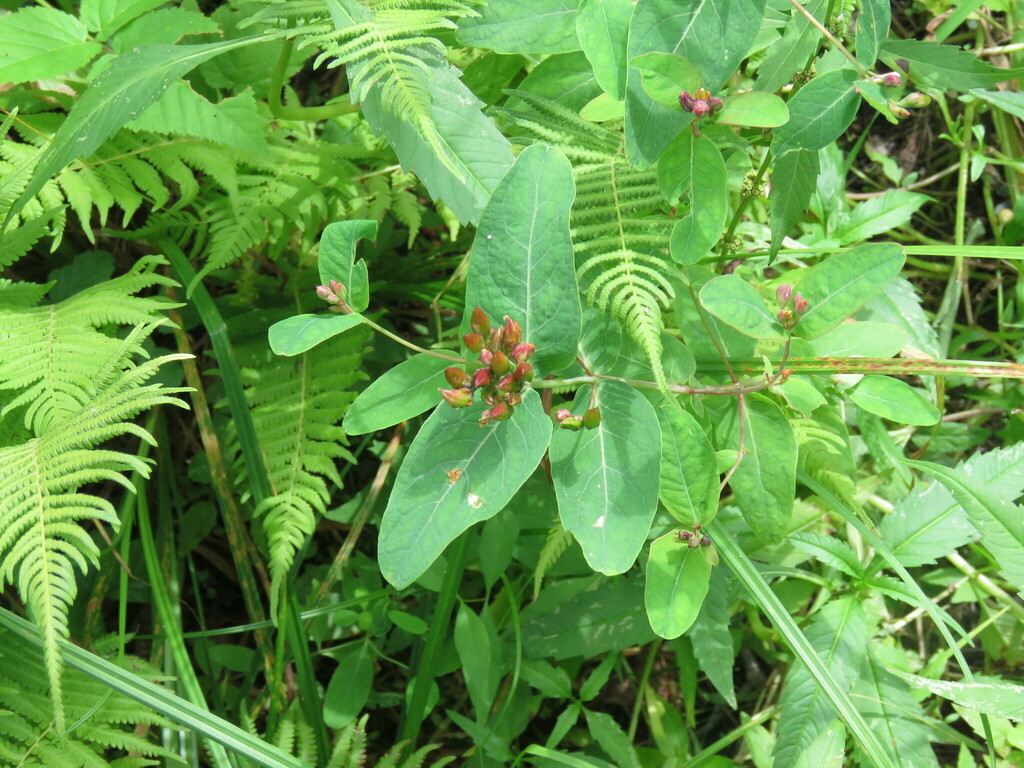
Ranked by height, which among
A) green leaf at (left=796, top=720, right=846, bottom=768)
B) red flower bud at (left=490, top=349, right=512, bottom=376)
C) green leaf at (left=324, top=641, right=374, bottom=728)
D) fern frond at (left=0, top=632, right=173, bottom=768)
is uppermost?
red flower bud at (left=490, top=349, right=512, bottom=376)

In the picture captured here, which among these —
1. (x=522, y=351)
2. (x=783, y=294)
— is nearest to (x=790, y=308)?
(x=783, y=294)

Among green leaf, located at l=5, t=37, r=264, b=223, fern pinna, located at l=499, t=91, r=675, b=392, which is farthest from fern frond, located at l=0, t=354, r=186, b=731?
fern pinna, located at l=499, t=91, r=675, b=392

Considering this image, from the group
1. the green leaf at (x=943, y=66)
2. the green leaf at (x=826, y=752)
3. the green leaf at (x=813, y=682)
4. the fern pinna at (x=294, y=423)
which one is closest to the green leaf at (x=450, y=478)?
the fern pinna at (x=294, y=423)

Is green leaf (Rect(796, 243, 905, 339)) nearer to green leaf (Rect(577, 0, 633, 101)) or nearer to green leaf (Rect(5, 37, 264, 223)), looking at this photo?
green leaf (Rect(577, 0, 633, 101))

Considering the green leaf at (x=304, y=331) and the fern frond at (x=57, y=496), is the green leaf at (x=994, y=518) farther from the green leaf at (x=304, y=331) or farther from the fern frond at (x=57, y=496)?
the fern frond at (x=57, y=496)

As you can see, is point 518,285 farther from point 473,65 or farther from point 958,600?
point 958,600

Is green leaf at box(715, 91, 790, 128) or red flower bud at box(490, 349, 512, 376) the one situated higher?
green leaf at box(715, 91, 790, 128)
